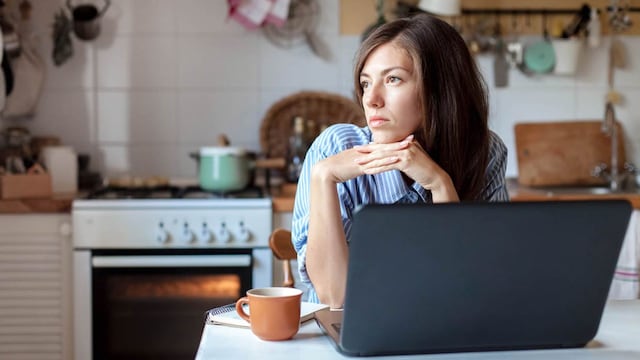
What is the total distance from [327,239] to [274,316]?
0.27m

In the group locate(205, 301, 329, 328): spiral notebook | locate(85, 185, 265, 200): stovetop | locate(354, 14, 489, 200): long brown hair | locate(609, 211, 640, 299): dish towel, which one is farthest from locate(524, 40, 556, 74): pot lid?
locate(205, 301, 329, 328): spiral notebook

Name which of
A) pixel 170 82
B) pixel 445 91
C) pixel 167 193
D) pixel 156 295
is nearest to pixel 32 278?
pixel 156 295

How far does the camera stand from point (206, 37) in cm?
334

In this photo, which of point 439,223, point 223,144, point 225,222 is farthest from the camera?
point 223,144

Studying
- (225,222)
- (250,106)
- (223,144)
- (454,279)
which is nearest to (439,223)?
(454,279)

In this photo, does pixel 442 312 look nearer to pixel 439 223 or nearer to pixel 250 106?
pixel 439 223

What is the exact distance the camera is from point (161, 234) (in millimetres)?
2805

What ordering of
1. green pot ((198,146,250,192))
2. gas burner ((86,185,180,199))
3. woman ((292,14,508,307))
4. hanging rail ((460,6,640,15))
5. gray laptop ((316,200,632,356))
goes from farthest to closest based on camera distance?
1. hanging rail ((460,6,640,15))
2. green pot ((198,146,250,192))
3. gas burner ((86,185,180,199))
4. woman ((292,14,508,307))
5. gray laptop ((316,200,632,356))

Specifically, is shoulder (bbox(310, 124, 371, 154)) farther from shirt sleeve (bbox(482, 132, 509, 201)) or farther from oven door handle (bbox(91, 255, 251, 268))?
oven door handle (bbox(91, 255, 251, 268))

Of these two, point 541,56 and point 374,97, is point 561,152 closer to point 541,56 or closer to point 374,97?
point 541,56

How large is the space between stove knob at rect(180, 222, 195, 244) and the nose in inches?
57.8

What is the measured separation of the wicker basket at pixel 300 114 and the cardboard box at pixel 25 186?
0.81 metres

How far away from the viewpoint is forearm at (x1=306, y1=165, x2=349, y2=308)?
143 centimetres

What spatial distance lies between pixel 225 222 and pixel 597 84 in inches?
64.1
